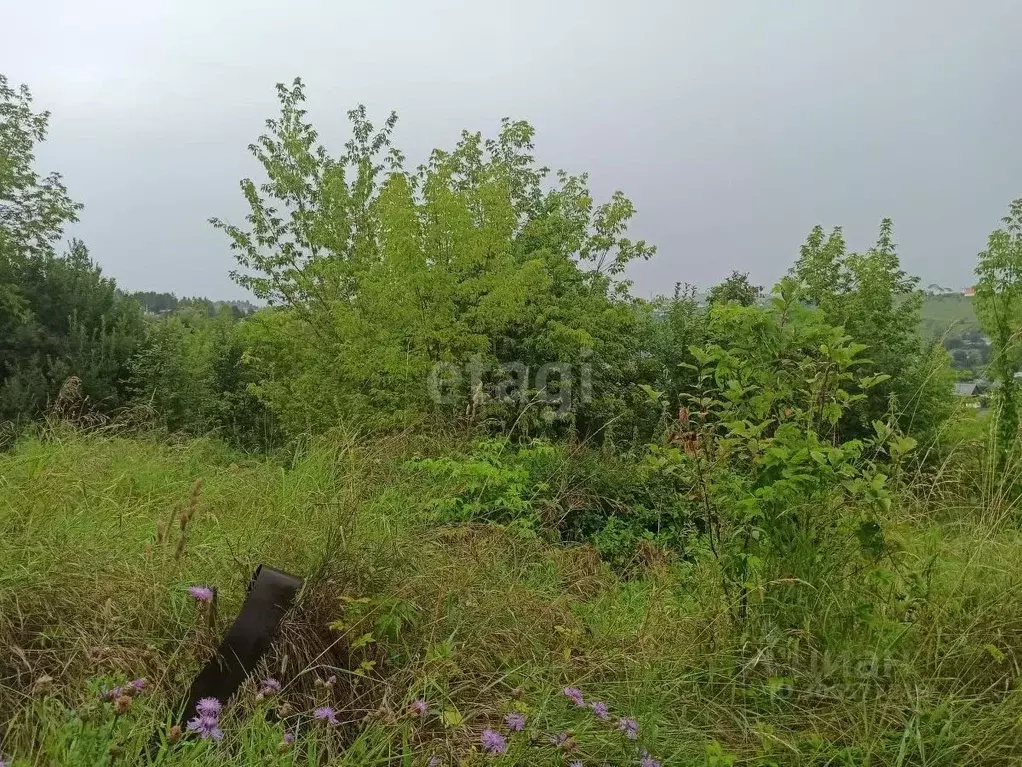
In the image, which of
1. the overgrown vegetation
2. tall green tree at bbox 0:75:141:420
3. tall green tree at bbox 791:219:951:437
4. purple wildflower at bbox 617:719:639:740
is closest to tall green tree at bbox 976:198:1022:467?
the overgrown vegetation

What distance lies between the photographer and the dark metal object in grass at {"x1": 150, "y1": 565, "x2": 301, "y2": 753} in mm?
2002

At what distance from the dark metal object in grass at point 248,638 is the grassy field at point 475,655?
62 mm

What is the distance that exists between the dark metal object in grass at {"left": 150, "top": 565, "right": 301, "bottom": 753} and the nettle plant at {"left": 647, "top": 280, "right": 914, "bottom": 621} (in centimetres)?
139

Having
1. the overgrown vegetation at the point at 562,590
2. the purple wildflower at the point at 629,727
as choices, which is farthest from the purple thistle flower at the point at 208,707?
the purple wildflower at the point at 629,727

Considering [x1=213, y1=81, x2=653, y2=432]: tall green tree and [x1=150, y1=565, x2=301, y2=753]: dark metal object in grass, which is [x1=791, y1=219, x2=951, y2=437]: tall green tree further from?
[x1=150, y1=565, x2=301, y2=753]: dark metal object in grass

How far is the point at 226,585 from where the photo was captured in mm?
2477

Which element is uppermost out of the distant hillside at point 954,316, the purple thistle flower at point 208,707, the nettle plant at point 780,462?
the distant hillside at point 954,316

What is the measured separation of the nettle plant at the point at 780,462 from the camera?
2.27 m

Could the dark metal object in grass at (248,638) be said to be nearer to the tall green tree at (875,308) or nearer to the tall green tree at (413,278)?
the tall green tree at (413,278)

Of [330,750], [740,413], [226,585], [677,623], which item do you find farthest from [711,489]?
[226,585]

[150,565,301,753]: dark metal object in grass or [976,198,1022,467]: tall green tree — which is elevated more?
[976,198,1022,467]: tall green tree

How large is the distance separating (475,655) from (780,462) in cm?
123

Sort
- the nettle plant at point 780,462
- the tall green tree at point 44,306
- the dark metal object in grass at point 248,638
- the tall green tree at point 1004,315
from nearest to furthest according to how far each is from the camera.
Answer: the dark metal object in grass at point 248,638, the nettle plant at point 780,462, the tall green tree at point 1004,315, the tall green tree at point 44,306

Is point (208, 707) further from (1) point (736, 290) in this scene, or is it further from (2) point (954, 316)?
(1) point (736, 290)
